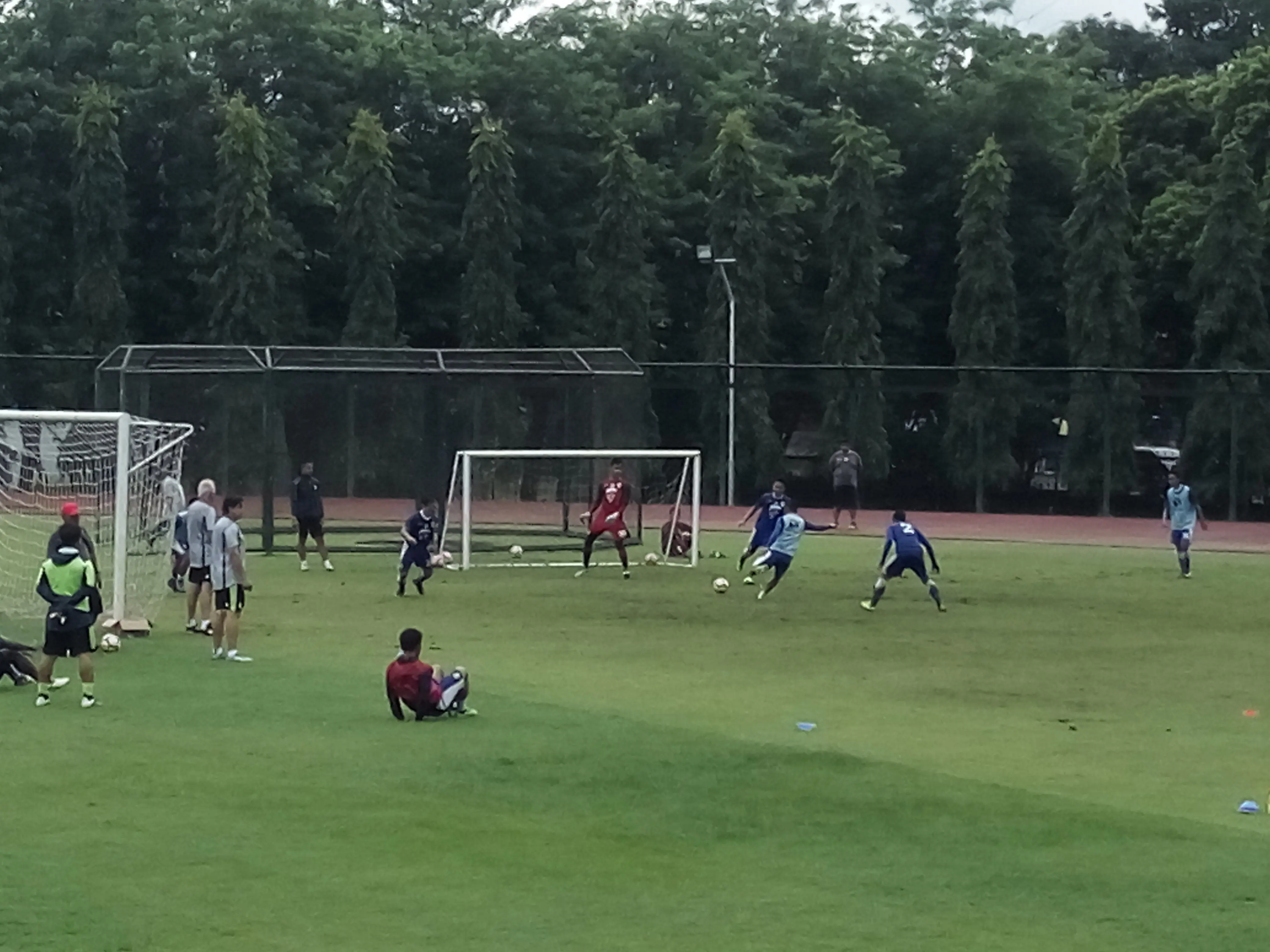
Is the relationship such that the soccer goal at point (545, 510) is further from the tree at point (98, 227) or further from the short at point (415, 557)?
the tree at point (98, 227)

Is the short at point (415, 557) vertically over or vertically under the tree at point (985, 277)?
under

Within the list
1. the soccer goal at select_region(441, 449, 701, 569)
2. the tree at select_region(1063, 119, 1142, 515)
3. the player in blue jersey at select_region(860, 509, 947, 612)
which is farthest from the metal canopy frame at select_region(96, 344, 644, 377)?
the tree at select_region(1063, 119, 1142, 515)

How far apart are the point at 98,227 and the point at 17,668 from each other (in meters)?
33.5

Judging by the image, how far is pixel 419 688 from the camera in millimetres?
13609

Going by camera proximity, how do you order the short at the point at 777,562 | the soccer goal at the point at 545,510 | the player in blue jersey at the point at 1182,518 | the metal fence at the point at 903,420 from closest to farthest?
the short at the point at 777,562
the player in blue jersey at the point at 1182,518
the soccer goal at the point at 545,510
the metal fence at the point at 903,420

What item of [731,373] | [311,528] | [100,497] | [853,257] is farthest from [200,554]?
[853,257]

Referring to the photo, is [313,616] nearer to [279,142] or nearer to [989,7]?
[279,142]

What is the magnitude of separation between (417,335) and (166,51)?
33.0 ft

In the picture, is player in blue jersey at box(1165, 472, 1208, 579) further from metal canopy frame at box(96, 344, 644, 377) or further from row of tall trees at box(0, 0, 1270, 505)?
row of tall trees at box(0, 0, 1270, 505)

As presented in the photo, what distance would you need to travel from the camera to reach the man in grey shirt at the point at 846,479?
3525 cm

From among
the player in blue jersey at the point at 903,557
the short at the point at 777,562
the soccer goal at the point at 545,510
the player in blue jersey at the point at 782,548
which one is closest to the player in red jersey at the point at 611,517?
the soccer goal at the point at 545,510

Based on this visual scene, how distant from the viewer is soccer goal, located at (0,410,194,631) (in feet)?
→ 64.0

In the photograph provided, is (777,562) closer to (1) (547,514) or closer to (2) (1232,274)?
(1) (547,514)

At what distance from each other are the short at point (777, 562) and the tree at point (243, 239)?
2590cm
